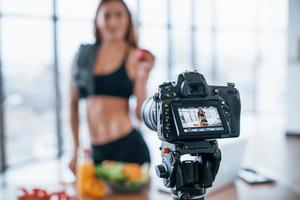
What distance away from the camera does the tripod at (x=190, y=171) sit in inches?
38.9

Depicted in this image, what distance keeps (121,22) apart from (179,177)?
1.21 meters

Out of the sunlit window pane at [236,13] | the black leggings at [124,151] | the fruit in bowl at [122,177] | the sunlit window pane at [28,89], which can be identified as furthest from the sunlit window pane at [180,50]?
the fruit in bowl at [122,177]

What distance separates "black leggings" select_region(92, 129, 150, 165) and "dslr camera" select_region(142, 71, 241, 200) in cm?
114

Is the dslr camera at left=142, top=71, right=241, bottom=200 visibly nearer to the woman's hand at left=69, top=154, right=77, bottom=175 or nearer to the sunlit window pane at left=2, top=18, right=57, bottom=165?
the woman's hand at left=69, top=154, right=77, bottom=175

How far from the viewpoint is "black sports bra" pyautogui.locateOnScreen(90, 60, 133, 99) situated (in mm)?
2116

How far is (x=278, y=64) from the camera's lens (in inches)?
316

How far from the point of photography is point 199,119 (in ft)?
3.13

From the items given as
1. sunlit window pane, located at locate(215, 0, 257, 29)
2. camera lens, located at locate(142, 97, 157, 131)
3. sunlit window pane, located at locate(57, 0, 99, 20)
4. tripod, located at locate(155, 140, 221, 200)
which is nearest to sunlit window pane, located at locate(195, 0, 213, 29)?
sunlit window pane, located at locate(215, 0, 257, 29)

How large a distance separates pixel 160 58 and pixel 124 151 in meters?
4.00

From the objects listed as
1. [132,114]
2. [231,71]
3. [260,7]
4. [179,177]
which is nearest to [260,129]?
[231,71]

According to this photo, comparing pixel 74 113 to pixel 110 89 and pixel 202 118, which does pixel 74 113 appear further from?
pixel 202 118

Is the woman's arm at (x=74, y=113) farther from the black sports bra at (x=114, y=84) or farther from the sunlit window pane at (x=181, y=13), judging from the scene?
the sunlit window pane at (x=181, y=13)

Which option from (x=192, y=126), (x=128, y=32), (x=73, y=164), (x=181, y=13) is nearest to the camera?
(x=192, y=126)

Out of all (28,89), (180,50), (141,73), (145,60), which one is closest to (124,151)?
(141,73)
